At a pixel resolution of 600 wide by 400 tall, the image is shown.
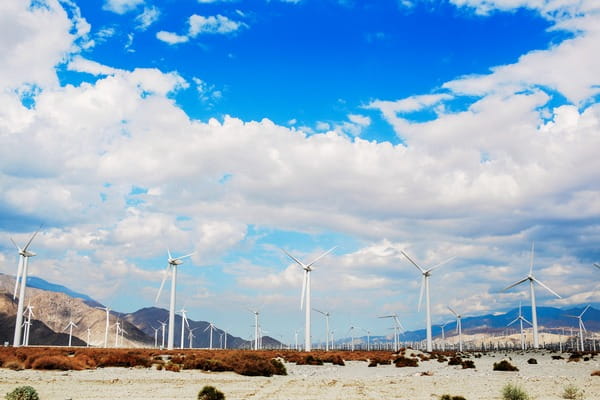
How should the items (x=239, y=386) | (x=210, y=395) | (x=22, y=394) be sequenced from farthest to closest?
(x=239, y=386), (x=210, y=395), (x=22, y=394)

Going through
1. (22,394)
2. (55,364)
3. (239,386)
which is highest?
(22,394)

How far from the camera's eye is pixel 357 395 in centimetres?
2702

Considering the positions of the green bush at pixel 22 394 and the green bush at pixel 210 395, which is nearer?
the green bush at pixel 22 394

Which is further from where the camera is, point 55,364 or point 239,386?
point 55,364

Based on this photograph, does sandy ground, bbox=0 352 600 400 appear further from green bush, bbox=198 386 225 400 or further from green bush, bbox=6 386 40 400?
green bush, bbox=6 386 40 400

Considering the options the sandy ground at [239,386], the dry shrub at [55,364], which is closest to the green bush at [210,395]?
the sandy ground at [239,386]

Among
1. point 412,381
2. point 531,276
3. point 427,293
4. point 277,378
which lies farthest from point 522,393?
point 531,276

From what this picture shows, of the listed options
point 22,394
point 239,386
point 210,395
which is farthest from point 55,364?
point 210,395

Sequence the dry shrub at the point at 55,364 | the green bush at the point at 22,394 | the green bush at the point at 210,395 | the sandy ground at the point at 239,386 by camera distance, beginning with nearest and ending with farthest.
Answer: the green bush at the point at 22,394 → the green bush at the point at 210,395 → the sandy ground at the point at 239,386 → the dry shrub at the point at 55,364

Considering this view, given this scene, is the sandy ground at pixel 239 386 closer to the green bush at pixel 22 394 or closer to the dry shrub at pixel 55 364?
the dry shrub at pixel 55 364

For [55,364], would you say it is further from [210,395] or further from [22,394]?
[210,395]

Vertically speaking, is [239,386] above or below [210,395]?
below

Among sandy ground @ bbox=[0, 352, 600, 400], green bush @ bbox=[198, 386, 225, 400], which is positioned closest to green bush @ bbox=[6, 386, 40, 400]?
sandy ground @ bbox=[0, 352, 600, 400]

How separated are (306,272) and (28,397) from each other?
265 ft
